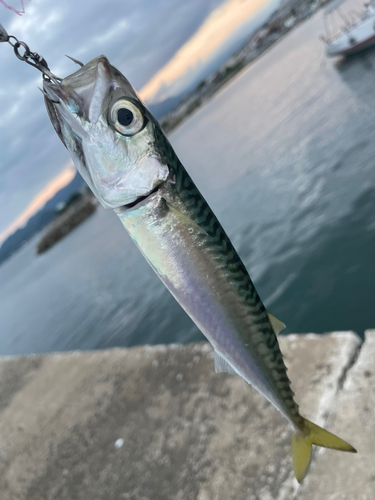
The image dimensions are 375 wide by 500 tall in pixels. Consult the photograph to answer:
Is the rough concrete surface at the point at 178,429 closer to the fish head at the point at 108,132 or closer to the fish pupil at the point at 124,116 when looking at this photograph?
the fish head at the point at 108,132

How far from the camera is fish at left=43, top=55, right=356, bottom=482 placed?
123 cm

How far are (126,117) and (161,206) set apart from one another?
0.36 m

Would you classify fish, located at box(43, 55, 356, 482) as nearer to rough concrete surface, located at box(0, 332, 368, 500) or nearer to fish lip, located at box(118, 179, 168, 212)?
fish lip, located at box(118, 179, 168, 212)

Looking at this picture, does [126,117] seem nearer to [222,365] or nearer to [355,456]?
[222,365]

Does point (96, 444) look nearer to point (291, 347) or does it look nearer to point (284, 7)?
point (291, 347)

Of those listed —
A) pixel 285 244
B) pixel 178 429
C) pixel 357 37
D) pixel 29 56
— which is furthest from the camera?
pixel 357 37

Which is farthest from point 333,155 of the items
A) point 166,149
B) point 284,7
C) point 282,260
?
point 284,7

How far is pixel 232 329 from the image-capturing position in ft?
5.12

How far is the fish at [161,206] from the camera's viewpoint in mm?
1233

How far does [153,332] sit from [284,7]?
115 meters

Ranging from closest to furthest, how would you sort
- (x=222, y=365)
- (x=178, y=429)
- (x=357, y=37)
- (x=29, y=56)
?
(x=29, y=56) → (x=222, y=365) → (x=178, y=429) → (x=357, y=37)

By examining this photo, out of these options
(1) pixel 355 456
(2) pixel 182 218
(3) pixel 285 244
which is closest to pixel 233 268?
(2) pixel 182 218

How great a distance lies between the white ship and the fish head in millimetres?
28766

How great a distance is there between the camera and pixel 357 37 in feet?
82.5
